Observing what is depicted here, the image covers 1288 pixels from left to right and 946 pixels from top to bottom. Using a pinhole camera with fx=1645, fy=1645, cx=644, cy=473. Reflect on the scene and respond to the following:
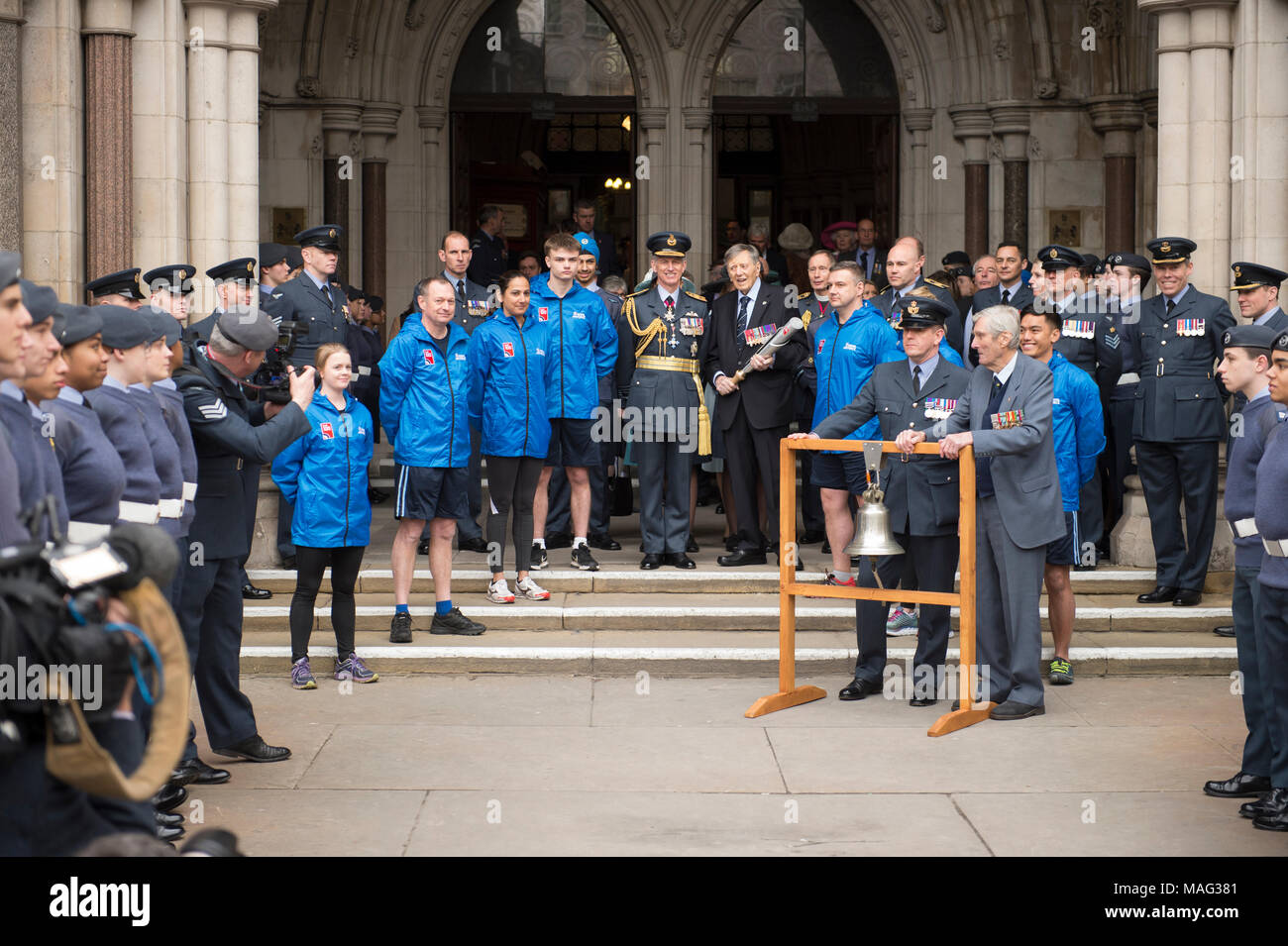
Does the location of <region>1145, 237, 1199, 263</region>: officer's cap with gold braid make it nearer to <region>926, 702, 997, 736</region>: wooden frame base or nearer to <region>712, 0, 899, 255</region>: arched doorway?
<region>926, 702, 997, 736</region>: wooden frame base

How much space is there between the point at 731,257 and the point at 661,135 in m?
5.70

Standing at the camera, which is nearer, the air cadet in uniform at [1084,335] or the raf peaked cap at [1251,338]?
the raf peaked cap at [1251,338]

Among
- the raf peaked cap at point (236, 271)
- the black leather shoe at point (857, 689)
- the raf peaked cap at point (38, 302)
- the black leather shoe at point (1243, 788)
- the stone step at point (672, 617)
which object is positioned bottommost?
A: the black leather shoe at point (1243, 788)

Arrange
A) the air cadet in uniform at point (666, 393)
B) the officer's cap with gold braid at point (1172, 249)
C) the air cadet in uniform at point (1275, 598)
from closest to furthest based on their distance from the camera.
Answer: the air cadet in uniform at point (1275, 598) → the officer's cap with gold braid at point (1172, 249) → the air cadet in uniform at point (666, 393)

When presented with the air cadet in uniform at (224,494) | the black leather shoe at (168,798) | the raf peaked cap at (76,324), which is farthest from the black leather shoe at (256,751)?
the raf peaked cap at (76,324)

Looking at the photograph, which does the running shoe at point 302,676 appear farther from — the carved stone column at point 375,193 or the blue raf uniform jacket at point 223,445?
the carved stone column at point 375,193

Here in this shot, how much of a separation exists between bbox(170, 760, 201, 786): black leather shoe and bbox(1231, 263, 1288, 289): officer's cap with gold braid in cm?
570

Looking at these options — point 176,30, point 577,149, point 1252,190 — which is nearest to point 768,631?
point 1252,190

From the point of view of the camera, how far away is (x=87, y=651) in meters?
3.12

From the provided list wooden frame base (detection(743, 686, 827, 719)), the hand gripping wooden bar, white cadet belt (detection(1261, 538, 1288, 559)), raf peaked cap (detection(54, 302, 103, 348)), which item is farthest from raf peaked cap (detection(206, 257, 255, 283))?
white cadet belt (detection(1261, 538, 1288, 559))

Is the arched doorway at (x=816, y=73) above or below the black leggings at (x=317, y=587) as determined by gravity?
above

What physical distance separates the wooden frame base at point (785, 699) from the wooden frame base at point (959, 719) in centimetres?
64

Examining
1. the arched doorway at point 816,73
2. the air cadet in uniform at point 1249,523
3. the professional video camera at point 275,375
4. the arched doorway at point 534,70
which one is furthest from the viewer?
the arched doorway at point 816,73

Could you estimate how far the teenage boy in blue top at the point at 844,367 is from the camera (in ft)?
28.2
